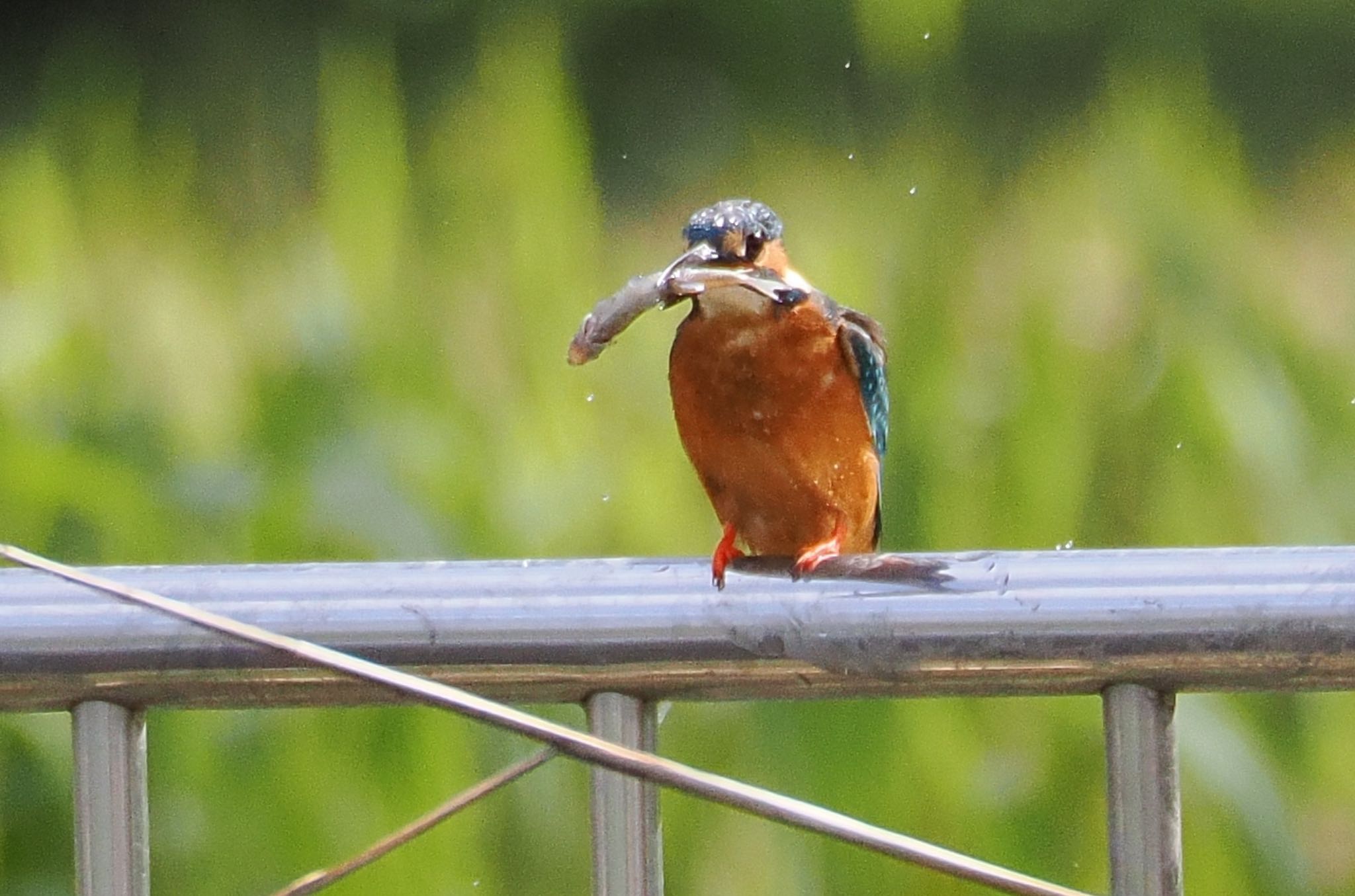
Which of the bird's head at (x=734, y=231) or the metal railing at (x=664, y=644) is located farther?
the bird's head at (x=734, y=231)

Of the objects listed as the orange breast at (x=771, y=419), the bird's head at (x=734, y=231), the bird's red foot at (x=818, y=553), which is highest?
the bird's head at (x=734, y=231)

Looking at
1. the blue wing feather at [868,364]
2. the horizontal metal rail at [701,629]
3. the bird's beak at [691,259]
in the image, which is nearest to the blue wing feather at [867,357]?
the blue wing feather at [868,364]

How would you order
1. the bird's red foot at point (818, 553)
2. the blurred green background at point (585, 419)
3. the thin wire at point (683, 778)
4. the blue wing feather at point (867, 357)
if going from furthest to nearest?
the blurred green background at point (585, 419) < the blue wing feather at point (867, 357) < the bird's red foot at point (818, 553) < the thin wire at point (683, 778)

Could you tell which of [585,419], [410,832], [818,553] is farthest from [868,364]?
[410,832]

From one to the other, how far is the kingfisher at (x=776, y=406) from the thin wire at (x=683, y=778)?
0.48 meters

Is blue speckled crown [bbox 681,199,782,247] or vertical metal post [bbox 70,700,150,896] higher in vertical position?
blue speckled crown [bbox 681,199,782,247]

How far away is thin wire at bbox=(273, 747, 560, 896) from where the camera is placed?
404mm

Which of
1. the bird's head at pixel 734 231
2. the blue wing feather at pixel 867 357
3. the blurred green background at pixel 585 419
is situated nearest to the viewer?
the bird's head at pixel 734 231

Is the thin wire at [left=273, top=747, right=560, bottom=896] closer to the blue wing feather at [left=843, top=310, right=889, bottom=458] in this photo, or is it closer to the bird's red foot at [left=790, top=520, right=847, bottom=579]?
the bird's red foot at [left=790, top=520, right=847, bottom=579]

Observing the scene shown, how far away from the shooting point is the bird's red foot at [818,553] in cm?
45

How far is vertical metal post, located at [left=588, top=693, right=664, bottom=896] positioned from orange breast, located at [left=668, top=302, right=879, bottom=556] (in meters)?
0.43

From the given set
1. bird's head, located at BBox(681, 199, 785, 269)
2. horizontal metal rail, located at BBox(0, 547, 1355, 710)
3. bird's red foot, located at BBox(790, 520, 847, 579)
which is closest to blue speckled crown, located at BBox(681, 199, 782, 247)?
bird's head, located at BBox(681, 199, 785, 269)

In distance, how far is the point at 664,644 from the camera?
1.39 feet

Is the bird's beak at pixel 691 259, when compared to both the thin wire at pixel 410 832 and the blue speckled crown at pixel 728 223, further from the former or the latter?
the thin wire at pixel 410 832
